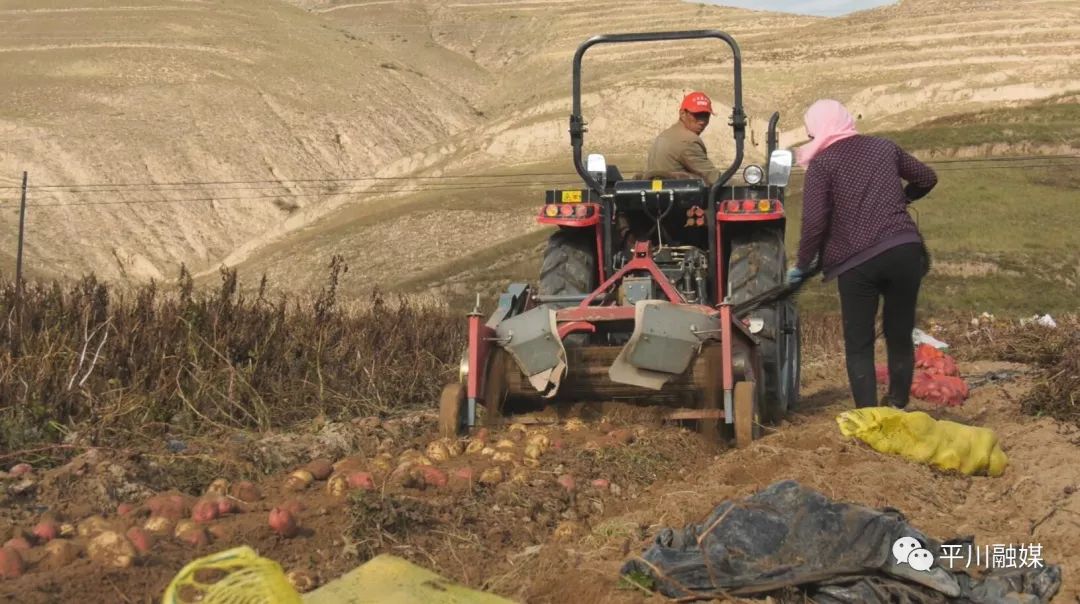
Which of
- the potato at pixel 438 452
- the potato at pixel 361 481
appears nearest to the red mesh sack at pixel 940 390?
the potato at pixel 438 452

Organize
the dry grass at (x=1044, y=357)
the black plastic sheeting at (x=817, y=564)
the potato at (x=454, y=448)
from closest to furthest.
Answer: the black plastic sheeting at (x=817, y=564) < the potato at (x=454, y=448) < the dry grass at (x=1044, y=357)

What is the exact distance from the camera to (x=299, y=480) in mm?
5805

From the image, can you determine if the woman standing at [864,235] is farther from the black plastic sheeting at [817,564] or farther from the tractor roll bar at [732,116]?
the black plastic sheeting at [817,564]

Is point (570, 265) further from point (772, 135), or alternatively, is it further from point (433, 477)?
point (433, 477)

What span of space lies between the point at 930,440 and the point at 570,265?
10.4 ft

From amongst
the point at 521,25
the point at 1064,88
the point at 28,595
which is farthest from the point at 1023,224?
the point at 521,25

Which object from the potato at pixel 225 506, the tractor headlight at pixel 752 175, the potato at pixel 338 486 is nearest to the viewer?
the potato at pixel 225 506

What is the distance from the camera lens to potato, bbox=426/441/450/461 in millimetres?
6523

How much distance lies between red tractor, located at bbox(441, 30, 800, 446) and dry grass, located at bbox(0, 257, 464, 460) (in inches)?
58.6

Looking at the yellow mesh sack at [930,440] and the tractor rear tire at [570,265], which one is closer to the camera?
the yellow mesh sack at [930,440]

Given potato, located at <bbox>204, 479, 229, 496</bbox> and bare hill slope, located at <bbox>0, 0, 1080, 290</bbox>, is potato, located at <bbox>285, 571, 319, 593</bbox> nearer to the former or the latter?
potato, located at <bbox>204, 479, 229, 496</bbox>

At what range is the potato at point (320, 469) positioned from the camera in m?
5.99

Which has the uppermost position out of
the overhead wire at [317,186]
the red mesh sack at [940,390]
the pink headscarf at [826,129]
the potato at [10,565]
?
the pink headscarf at [826,129]

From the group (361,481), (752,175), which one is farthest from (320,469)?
(752,175)
